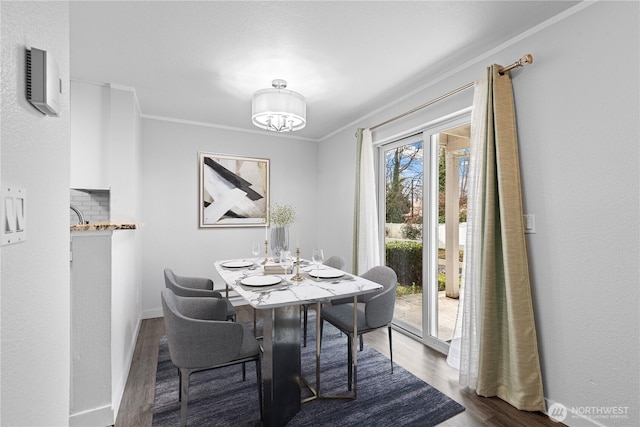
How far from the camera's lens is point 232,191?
4098 mm

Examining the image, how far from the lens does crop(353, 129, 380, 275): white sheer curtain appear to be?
335 cm

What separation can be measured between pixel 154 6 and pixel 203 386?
8.46ft

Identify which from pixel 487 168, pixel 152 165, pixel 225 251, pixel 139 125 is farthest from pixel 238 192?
pixel 487 168

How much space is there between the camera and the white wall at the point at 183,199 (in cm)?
365

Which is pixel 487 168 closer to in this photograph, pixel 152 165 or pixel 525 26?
pixel 525 26

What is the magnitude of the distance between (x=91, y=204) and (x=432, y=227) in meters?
3.42

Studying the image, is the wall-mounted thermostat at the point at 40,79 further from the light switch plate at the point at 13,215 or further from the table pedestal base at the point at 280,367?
the table pedestal base at the point at 280,367

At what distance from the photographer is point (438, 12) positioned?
1789mm

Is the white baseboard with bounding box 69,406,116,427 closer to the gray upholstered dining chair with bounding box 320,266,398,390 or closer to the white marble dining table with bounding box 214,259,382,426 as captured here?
the white marble dining table with bounding box 214,259,382,426

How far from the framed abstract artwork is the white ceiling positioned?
1113 millimetres

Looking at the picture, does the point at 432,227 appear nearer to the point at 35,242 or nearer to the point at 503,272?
the point at 503,272

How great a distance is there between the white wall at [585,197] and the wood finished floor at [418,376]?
12.6 inches

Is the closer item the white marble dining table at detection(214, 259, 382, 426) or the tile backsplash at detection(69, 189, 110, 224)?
the white marble dining table at detection(214, 259, 382, 426)

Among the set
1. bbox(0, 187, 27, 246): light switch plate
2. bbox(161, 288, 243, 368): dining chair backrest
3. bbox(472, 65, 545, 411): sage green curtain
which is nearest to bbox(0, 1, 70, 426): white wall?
bbox(0, 187, 27, 246): light switch plate
